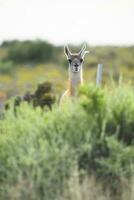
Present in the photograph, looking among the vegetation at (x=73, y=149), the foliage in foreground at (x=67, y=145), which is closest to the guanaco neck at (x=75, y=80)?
the vegetation at (x=73, y=149)

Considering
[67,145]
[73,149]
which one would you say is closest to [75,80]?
[73,149]

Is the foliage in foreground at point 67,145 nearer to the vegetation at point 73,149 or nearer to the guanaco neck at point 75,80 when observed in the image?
the vegetation at point 73,149

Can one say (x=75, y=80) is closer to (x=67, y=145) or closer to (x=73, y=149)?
(x=73, y=149)

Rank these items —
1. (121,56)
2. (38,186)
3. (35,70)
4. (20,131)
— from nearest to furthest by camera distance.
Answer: (38,186) → (20,131) → (35,70) → (121,56)

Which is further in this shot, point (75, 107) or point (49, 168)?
point (75, 107)

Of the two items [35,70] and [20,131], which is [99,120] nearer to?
[20,131]

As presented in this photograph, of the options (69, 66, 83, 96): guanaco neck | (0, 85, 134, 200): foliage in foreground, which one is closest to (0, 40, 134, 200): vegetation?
(0, 85, 134, 200): foliage in foreground

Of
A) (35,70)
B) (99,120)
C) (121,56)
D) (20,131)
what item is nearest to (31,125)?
(20,131)

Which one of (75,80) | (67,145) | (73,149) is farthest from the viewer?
(75,80)

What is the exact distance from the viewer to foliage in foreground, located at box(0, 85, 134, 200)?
10.4 metres

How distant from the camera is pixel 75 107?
1127cm

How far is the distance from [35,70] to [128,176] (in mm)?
61673

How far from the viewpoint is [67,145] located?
414 inches

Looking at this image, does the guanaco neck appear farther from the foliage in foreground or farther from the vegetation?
the foliage in foreground
